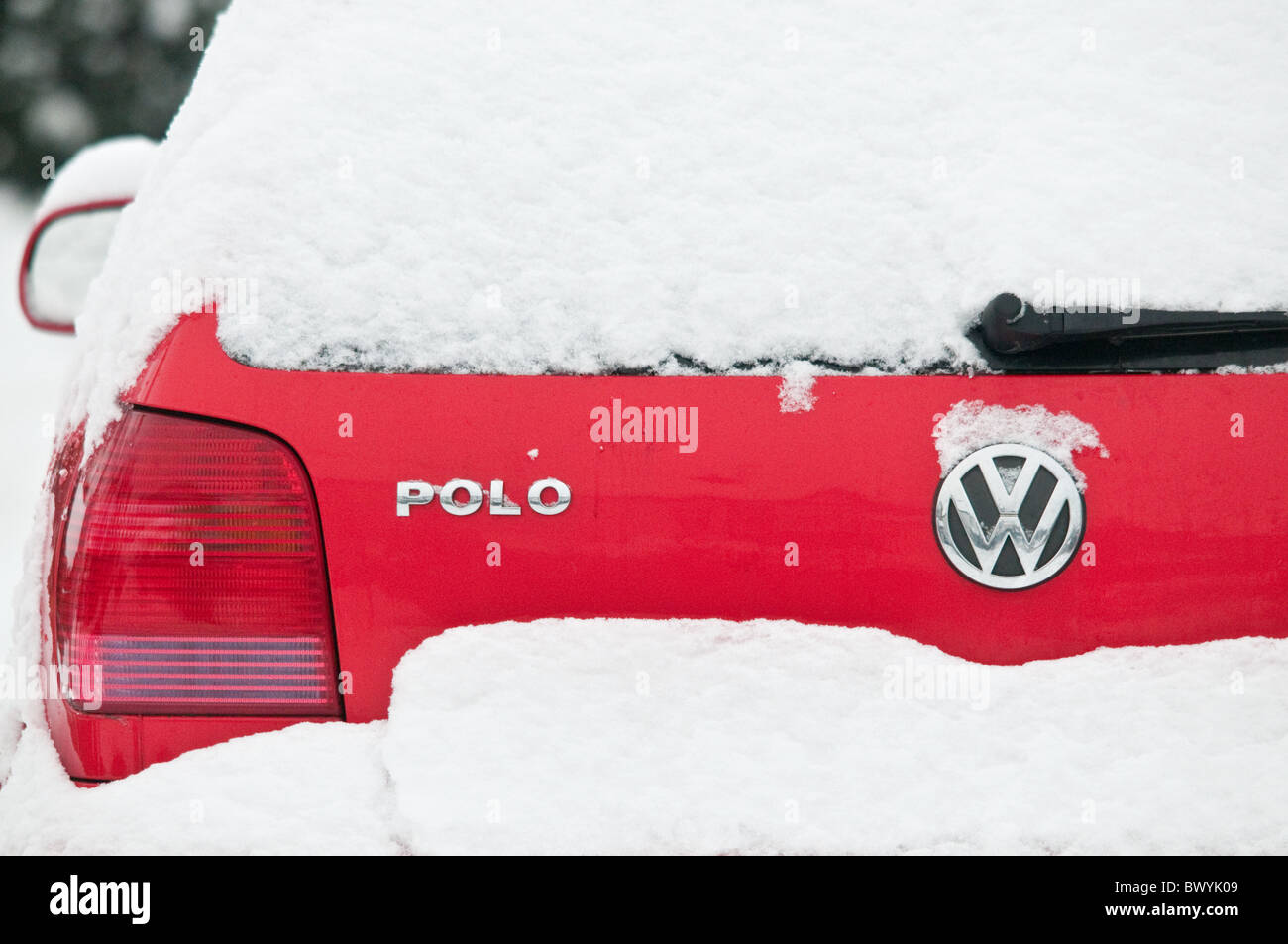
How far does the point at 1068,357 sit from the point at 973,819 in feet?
1.98

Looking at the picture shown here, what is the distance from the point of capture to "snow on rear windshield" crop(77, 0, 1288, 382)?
1461 mm

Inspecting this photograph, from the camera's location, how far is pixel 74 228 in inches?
90.0

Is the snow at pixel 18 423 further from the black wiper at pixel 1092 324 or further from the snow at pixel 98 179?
the black wiper at pixel 1092 324

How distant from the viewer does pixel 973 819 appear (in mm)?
1324

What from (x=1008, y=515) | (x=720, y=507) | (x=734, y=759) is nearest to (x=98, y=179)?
(x=720, y=507)

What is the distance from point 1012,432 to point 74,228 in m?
1.93

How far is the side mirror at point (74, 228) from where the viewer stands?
2.13 metres

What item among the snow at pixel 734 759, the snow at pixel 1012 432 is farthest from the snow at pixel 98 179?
the snow at pixel 1012 432

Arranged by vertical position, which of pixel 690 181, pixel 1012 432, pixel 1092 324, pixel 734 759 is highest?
pixel 690 181

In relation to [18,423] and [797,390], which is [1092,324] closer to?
[797,390]

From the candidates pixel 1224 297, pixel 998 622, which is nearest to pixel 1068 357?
pixel 1224 297

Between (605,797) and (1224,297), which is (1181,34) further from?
(605,797)

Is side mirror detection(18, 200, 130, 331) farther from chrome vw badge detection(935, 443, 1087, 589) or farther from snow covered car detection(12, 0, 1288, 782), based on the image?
chrome vw badge detection(935, 443, 1087, 589)

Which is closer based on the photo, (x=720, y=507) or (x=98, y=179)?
(x=720, y=507)
